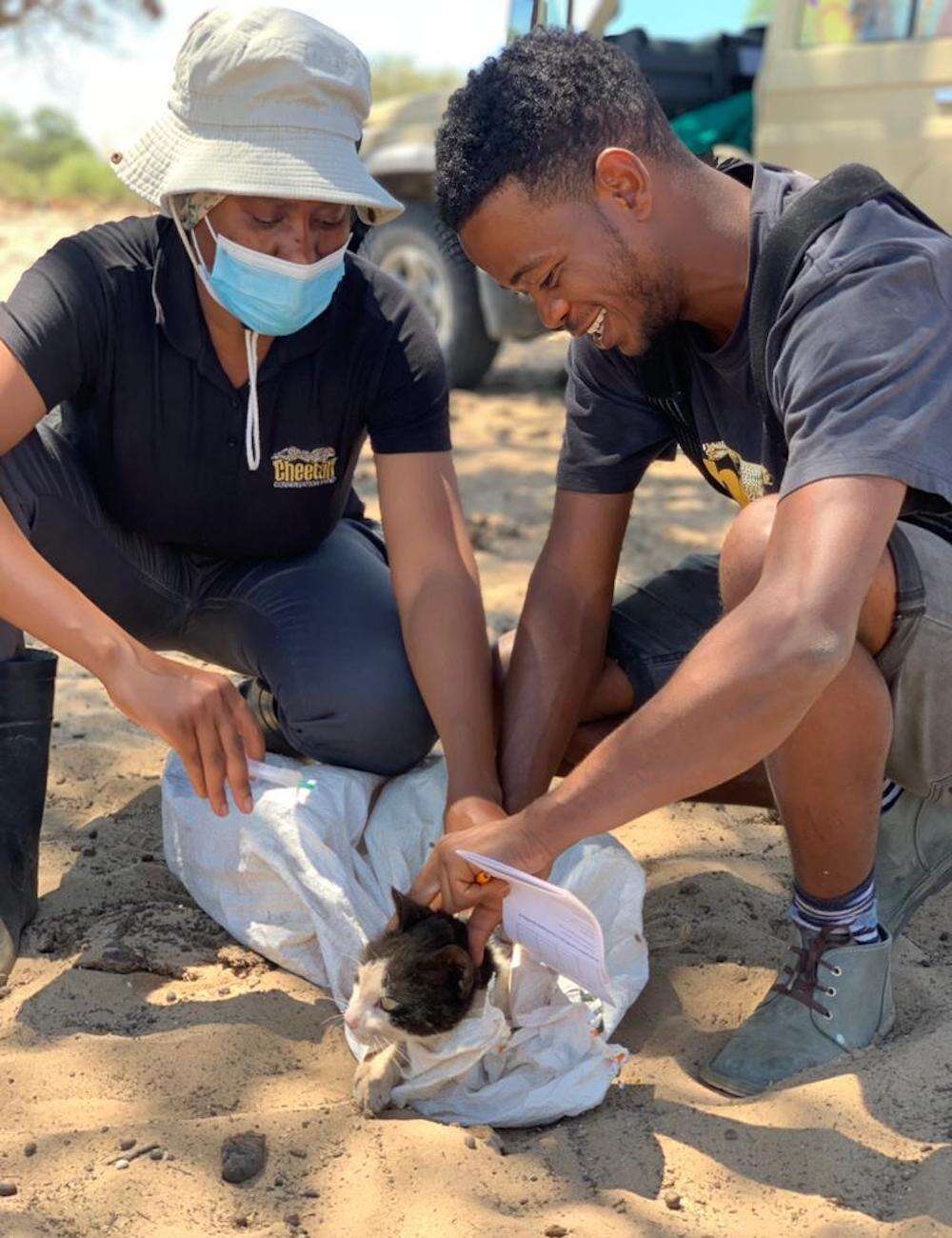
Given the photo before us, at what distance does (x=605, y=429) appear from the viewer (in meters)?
2.85

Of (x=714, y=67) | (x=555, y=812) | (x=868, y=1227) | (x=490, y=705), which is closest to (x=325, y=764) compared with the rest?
(x=490, y=705)

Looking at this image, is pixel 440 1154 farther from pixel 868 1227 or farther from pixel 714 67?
pixel 714 67

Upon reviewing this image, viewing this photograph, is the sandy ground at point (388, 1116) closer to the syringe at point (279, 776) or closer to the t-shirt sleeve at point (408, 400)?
the syringe at point (279, 776)

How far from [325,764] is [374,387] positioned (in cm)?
73

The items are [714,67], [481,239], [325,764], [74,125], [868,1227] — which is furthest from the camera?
[74,125]

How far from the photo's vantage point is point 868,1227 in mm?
2047

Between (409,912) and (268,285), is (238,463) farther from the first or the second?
(409,912)

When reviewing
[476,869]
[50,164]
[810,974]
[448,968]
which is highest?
[476,869]

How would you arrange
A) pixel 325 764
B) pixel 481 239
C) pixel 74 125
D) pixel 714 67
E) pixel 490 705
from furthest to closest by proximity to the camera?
pixel 74 125 → pixel 714 67 → pixel 325 764 → pixel 490 705 → pixel 481 239

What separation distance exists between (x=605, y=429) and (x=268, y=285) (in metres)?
0.66

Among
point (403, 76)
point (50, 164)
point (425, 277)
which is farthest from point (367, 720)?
point (403, 76)

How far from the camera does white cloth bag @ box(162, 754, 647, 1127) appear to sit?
233 centimetres

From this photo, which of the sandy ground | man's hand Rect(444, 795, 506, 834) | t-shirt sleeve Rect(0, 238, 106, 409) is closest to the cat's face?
the sandy ground

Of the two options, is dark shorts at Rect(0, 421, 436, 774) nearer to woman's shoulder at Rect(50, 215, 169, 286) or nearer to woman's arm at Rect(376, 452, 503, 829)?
woman's arm at Rect(376, 452, 503, 829)
